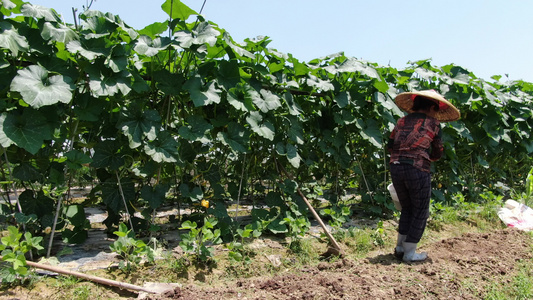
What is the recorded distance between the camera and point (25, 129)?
2311mm

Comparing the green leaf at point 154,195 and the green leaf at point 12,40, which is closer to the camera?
the green leaf at point 12,40

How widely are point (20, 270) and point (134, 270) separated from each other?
614 mm

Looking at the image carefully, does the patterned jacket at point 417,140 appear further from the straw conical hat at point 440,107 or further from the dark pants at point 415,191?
the straw conical hat at point 440,107

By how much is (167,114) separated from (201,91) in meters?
0.29

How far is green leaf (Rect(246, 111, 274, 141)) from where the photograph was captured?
2.96 meters

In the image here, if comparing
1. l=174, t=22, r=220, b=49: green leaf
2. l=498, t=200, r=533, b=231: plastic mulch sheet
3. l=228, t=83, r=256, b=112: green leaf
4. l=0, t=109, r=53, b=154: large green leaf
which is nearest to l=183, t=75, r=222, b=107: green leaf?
l=228, t=83, r=256, b=112: green leaf

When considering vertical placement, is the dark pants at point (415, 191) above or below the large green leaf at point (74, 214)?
above

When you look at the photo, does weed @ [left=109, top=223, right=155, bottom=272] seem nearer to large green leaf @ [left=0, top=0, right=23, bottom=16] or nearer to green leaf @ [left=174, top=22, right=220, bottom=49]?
green leaf @ [left=174, top=22, right=220, bottom=49]

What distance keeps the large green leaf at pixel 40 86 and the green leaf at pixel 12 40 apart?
0.36 ft

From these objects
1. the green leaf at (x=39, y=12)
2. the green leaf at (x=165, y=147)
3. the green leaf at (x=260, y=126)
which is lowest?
the green leaf at (x=165, y=147)

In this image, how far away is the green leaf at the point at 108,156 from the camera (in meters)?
2.69

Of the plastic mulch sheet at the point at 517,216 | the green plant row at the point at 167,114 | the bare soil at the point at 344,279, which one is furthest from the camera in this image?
the plastic mulch sheet at the point at 517,216

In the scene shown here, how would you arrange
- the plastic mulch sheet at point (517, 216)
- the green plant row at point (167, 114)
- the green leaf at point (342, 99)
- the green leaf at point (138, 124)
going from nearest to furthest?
1. the green plant row at point (167, 114)
2. the green leaf at point (138, 124)
3. the green leaf at point (342, 99)
4. the plastic mulch sheet at point (517, 216)

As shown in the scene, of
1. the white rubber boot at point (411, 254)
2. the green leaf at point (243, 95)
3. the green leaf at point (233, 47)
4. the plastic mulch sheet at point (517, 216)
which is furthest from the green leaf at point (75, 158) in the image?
the plastic mulch sheet at point (517, 216)
